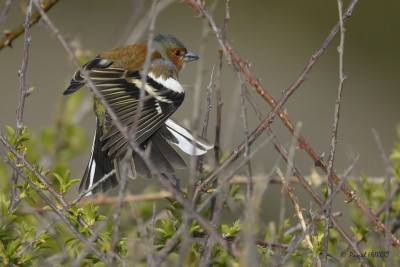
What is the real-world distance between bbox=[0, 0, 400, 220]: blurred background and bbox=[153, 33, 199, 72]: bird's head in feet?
14.1

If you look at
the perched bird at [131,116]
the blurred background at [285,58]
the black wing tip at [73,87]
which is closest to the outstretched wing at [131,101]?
the perched bird at [131,116]

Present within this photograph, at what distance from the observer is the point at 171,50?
5227 millimetres

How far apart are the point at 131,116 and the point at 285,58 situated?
7596mm

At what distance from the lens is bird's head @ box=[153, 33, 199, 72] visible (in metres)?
5.21

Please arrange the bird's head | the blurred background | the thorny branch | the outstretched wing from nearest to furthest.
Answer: the thorny branch < the outstretched wing < the bird's head < the blurred background

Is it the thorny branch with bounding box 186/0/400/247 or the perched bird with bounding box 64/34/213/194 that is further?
the perched bird with bounding box 64/34/213/194

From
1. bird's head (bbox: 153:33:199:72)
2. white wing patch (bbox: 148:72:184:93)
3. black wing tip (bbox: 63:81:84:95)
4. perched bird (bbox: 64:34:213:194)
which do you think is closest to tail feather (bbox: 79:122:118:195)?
perched bird (bbox: 64:34:213:194)

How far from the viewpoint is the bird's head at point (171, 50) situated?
205 inches

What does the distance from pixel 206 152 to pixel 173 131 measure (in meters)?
0.86

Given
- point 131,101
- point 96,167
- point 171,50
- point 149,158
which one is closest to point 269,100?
point 149,158

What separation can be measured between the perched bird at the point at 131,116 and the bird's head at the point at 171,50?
0.48m

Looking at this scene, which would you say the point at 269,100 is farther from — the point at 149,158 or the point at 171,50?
the point at 171,50

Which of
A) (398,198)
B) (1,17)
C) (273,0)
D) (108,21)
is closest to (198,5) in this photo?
(1,17)

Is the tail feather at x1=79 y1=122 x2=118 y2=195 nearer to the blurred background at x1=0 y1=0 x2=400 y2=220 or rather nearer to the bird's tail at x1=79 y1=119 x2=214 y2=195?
the bird's tail at x1=79 y1=119 x2=214 y2=195
